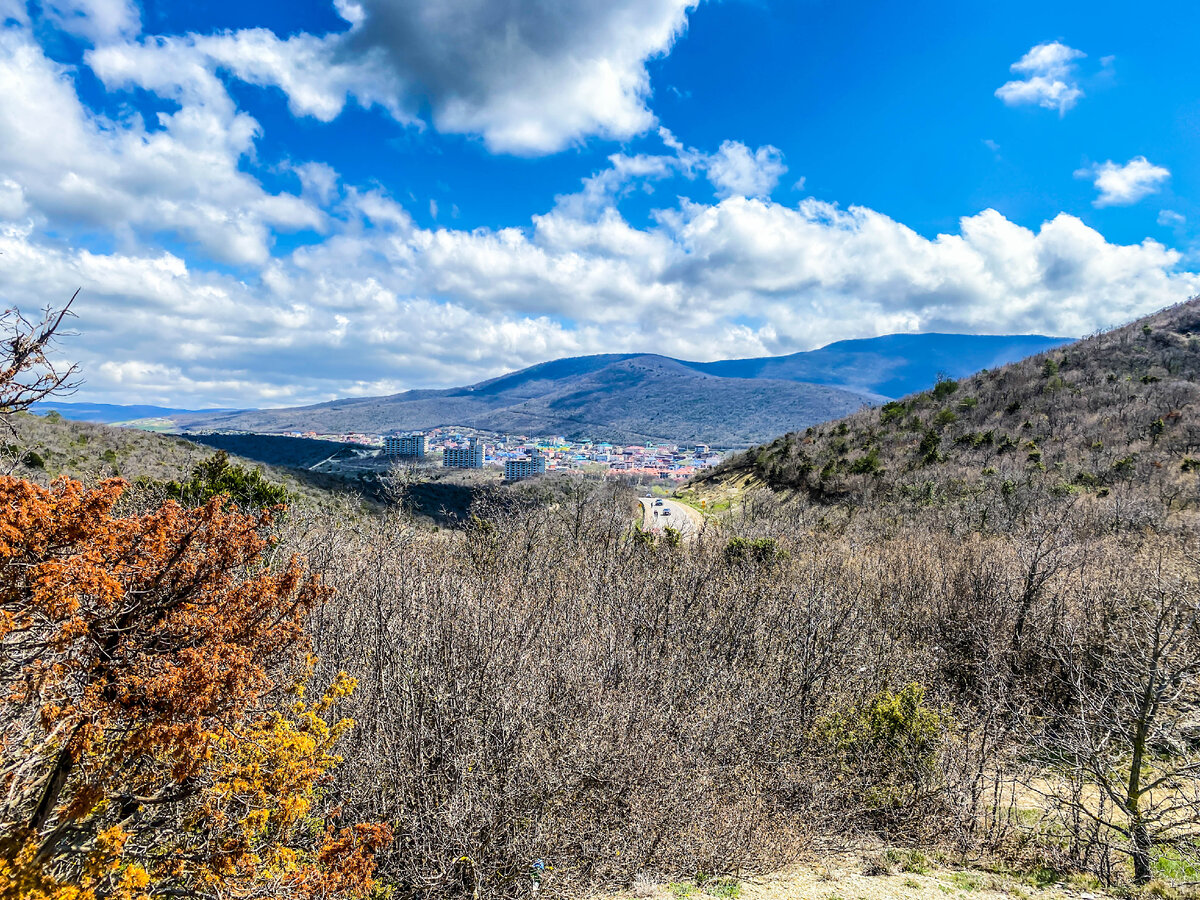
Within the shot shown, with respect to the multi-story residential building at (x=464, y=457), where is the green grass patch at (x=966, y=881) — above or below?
below

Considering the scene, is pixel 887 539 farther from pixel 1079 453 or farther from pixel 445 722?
pixel 445 722

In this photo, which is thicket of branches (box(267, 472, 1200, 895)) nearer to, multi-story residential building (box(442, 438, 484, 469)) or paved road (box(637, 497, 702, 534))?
paved road (box(637, 497, 702, 534))

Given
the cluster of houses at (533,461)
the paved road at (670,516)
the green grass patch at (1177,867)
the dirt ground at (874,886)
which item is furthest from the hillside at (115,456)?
the cluster of houses at (533,461)

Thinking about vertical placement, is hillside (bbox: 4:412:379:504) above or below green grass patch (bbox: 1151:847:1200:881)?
above

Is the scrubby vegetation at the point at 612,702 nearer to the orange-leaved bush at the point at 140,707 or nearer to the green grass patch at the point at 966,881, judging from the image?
the orange-leaved bush at the point at 140,707

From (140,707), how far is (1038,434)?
165 ft

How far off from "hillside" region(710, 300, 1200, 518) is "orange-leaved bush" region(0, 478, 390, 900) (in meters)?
34.3

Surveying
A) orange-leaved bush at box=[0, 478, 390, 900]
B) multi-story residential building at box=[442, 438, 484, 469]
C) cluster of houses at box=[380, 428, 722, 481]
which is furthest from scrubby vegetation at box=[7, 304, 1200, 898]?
multi-story residential building at box=[442, 438, 484, 469]

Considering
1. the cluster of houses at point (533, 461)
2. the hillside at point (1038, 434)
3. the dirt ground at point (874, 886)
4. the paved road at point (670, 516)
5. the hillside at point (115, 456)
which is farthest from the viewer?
the cluster of houses at point (533, 461)

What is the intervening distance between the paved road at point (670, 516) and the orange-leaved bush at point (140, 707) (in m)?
27.0

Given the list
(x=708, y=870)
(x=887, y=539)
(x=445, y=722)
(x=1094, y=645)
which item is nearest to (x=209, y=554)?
(x=445, y=722)

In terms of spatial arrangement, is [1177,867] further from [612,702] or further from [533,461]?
[533,461]

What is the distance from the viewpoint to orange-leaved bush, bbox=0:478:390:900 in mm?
4379

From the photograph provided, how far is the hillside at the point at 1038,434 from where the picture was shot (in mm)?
31931
